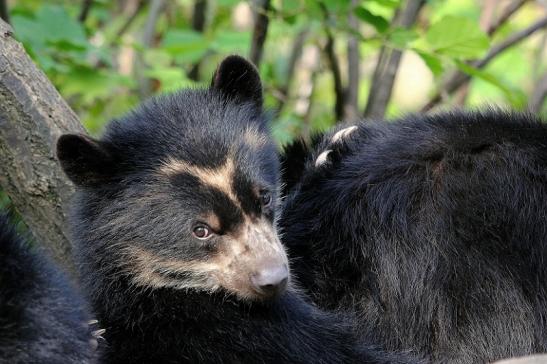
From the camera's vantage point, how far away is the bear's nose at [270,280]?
438cm

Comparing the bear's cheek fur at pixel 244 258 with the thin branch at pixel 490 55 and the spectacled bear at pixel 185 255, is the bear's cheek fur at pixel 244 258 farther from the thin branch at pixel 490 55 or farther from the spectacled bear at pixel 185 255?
the thin branch at pixel 490 55

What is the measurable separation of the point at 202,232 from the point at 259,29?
2880 millimetres

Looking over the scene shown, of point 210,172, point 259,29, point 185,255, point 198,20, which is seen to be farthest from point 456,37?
point 198,20

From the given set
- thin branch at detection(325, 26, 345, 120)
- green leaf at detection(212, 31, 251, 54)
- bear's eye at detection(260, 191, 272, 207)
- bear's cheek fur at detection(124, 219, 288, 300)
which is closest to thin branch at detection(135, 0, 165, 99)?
green leaf at detection(212, 31, 251, 54)

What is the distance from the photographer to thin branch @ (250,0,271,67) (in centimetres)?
683

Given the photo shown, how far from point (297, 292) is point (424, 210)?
77 centimetres

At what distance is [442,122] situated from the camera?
17.1 ft

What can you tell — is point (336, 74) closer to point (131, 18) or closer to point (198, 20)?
point (198, 20)

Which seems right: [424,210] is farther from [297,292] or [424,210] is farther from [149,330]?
[149,330]

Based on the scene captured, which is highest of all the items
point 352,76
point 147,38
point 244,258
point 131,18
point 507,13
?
point 244,258

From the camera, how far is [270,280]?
437cm

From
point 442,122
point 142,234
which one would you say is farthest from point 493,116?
point 142,234

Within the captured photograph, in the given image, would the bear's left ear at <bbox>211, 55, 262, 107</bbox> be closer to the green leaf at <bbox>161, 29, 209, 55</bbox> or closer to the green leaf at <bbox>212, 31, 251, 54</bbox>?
the green leaf at <bbox>161, 29, 209, 55</bbox>

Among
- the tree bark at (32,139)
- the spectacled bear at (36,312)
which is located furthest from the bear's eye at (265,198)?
the tree bark at (32,139)
